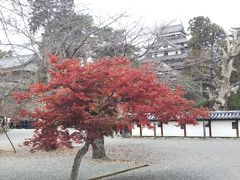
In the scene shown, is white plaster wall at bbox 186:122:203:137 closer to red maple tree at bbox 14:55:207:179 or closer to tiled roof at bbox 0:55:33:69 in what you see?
tiled roof at bbox 0:55:33:69

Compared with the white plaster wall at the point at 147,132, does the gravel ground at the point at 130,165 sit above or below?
below

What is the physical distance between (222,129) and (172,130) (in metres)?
3.58

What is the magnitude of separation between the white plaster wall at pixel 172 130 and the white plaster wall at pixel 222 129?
7.65 ft

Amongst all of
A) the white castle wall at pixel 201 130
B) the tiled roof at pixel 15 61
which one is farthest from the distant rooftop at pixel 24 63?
the white castle wall at pixel 201 130

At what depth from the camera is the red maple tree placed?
7.82 meters

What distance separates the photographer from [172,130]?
88.3ft

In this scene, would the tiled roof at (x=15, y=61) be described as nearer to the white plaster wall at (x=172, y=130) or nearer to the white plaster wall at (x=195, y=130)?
the white plaster wall at (x=172, y=130)

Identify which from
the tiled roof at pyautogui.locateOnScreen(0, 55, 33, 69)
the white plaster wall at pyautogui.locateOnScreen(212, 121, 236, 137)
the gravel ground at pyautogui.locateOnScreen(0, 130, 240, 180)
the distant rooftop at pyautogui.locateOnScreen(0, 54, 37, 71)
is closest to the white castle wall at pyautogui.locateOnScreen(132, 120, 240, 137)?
the white plaster wall at pyautogui.locateOnScreen(212, 121, 236, 137)

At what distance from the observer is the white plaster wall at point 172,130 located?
2663 cm

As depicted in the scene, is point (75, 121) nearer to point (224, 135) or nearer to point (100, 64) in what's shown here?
point (100, 64)

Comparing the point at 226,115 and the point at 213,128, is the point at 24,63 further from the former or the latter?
the point at 226,115

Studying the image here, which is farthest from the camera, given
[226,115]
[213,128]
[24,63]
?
[213,128]

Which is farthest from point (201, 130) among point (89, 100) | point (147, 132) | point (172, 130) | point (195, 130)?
point (89, 100)

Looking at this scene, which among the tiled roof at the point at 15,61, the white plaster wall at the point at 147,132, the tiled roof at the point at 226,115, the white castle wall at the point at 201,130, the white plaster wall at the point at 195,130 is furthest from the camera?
the white plaster wall at the point at 147,132
